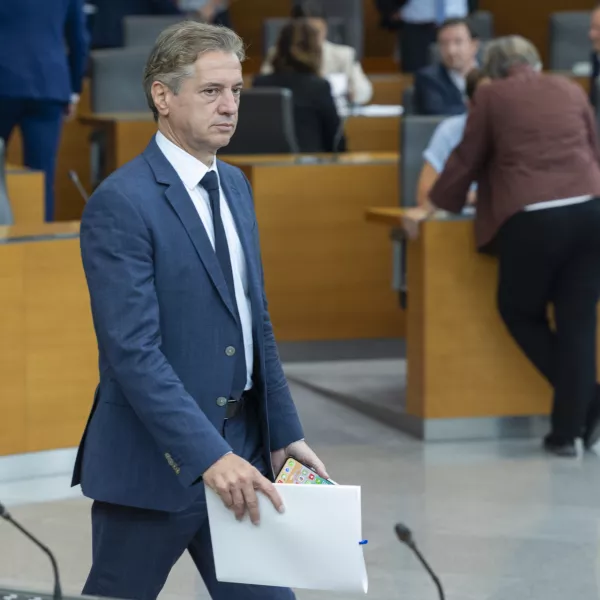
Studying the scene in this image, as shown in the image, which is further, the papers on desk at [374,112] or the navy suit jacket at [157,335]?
the papers on desk at [374,112]

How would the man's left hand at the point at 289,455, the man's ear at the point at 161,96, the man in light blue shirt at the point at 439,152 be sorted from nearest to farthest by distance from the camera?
the man's ear at the point at 161,96
the man's left hand at the point at 289,455
the man in light blue shirt at the point at 439,152

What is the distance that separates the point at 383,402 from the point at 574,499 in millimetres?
1392

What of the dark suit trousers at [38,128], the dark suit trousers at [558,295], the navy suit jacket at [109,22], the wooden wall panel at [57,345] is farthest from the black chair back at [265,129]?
the navy suit jacket at [109,22]

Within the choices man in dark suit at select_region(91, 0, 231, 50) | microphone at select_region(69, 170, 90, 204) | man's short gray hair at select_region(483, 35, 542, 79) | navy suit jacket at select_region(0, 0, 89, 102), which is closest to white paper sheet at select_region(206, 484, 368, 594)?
man's short gray hair at select_region(483, 35, 542, 79)

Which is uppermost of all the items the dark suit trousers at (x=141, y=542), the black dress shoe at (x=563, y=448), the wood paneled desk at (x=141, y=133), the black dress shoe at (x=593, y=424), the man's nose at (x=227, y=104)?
the man's nose at (x=227, y=104)

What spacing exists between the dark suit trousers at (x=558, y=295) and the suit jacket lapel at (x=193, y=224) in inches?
111

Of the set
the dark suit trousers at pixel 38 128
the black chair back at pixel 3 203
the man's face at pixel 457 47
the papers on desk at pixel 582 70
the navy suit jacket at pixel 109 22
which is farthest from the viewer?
the navy suit jacket at pixel 109 22

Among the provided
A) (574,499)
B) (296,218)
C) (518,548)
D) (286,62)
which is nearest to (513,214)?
(574,499)

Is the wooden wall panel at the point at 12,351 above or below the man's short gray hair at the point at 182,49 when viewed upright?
below

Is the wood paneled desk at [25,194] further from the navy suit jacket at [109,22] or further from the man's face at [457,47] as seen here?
the navy suit jacket at [109,22]

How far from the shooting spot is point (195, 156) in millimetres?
2250

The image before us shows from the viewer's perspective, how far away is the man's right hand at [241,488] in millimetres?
2082

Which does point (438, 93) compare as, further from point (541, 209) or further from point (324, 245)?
point (541, 209)

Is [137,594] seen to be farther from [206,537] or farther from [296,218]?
[296,218]
